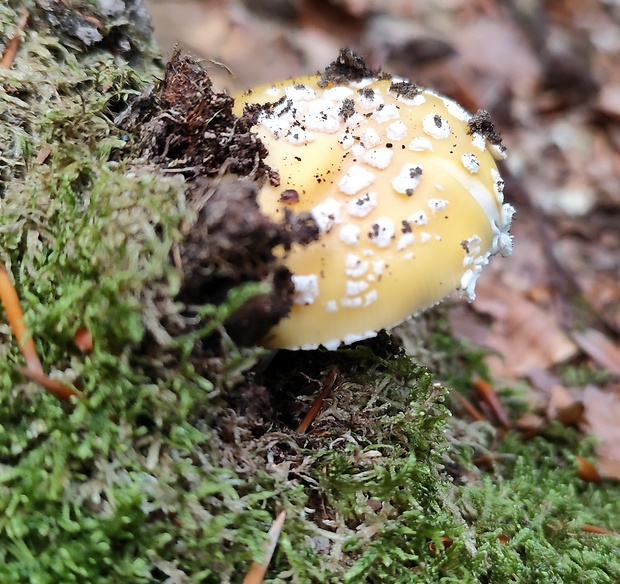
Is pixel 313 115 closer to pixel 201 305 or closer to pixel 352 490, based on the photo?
pixel 201 305

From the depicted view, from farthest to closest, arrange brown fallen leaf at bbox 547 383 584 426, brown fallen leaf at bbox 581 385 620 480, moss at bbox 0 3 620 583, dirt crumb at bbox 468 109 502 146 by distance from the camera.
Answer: brown fallen leaf at bbox 547 383 584 426 < brown fallen leaf at bbox 581 385 620 480 < dirt crumb at bbox 468 109 502 146 < moss at bbox 0 3 620 583

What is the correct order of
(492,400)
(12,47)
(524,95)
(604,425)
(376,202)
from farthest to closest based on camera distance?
(524,95) < (604,425) < (492,400) < (12,47) < (376,202)

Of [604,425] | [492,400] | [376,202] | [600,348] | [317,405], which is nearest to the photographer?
[376,202]

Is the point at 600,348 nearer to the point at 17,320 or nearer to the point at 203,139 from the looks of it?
the point at 203,139

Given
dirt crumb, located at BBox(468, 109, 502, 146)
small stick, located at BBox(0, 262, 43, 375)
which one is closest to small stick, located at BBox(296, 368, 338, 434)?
small stick, located at BBox(0, 262, 43, 375)

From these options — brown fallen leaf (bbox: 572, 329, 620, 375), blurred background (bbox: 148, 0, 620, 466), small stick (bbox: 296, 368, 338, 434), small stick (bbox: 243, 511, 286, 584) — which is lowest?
small stick (bbox: 243, 511, 286, 584)

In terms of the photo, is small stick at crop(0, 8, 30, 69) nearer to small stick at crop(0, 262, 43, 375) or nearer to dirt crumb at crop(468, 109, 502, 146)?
small stick at crop(0, 262, 43, 375)

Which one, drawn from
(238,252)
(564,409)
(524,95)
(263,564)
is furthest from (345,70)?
(524,95)
